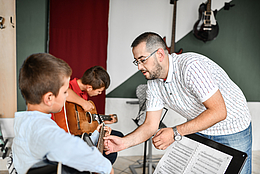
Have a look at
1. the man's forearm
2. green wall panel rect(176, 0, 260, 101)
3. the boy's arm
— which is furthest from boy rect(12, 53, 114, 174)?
green wall panel rect(176, 0, 260, 101)

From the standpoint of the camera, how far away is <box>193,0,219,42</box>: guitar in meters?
3.09

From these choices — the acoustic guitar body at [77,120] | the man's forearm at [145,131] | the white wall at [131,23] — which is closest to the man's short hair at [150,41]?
the man's forearm at [145,131]

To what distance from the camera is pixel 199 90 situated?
49.6 inches

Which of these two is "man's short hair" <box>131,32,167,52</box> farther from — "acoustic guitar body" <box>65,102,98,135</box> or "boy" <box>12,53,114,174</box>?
"acoustic guitar body" <box>65,102,98,135</box>

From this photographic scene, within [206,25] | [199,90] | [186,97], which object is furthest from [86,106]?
[206,25]

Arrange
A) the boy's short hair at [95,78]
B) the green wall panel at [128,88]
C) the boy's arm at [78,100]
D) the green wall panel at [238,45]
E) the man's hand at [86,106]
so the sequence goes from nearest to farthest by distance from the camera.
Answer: the boy's arm at [78,100] < the man's hand at [86,106] < the boy's short hair at [95,78] < the green wall panel at [128,88] < the green wall panel at [238,45]

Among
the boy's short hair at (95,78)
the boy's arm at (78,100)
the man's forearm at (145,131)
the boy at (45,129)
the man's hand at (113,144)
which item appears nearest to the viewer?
the boy at (45,129)

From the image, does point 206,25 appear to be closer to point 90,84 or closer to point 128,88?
point 128,88

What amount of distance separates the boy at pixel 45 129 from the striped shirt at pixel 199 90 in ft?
2.47

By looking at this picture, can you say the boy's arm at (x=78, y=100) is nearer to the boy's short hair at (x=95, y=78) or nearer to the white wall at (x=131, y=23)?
the boy's short hair at (x=95, y=78)

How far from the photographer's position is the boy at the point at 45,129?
737mm

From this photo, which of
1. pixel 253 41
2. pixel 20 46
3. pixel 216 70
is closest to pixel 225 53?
pixel 253 41

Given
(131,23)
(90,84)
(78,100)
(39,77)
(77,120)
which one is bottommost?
(77,120)

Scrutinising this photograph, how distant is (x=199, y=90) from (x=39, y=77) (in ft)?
3.01
